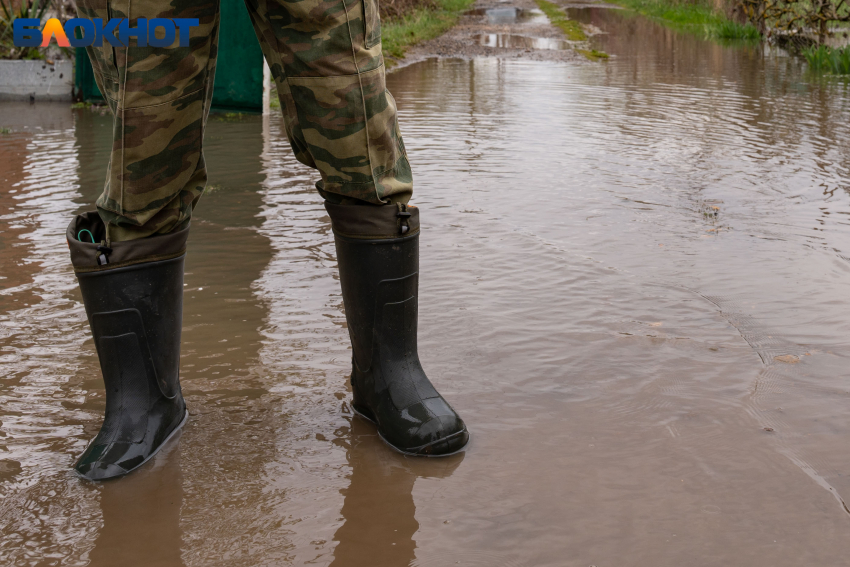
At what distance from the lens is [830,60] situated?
8414 millimetres

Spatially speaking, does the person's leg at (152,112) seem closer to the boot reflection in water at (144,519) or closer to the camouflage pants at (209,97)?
the camouflage pants at (209,97)

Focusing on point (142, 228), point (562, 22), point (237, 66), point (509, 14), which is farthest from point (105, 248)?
point (509, 14)

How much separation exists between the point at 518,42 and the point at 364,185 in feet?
36.5

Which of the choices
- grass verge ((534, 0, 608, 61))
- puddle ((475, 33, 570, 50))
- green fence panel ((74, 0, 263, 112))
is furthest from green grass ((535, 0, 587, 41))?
green fence panel ((74, 0, 263, 112))

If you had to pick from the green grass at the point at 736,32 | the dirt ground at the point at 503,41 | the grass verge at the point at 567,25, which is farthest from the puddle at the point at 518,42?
the green grass at the point at 736,32

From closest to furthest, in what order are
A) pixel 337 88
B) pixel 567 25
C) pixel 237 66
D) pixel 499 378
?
pixel 337 88, pixel 499 378, pixel 237 66, pixel 567 25

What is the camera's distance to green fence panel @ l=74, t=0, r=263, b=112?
18.1ft

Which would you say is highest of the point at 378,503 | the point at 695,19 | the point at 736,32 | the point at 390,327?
the point at 695,19

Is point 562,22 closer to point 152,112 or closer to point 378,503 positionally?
point 152,112

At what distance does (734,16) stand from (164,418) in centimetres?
1446

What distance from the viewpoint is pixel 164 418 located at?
172 cm

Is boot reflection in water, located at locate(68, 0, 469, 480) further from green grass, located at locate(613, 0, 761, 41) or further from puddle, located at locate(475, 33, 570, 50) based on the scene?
green grass, located at locate(613, 0, 761, 41)

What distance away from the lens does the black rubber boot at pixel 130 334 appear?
163 cm

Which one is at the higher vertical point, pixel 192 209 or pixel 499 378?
pixel 192 209
